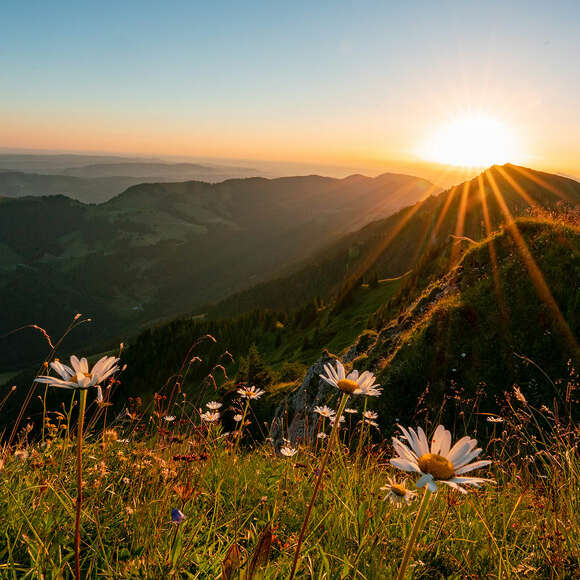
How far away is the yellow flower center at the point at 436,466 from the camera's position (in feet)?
4.97

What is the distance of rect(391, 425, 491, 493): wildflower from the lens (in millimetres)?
1489

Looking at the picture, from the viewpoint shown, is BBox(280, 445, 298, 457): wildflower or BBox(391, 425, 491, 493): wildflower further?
BBox(280, 445, 298, 457): wildflower

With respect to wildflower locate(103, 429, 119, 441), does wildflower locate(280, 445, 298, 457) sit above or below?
above

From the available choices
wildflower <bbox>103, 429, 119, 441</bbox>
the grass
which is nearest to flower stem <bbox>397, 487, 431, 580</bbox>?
the grass

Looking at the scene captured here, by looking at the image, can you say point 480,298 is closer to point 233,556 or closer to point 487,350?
point 487,350

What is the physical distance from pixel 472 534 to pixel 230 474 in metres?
2.32

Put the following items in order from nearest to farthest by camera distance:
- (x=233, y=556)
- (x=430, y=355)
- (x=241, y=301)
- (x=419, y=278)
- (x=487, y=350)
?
(x=233, y=556) < (x=487, y=350) < (x=430, y=355) < (x=419, y=278) < (x=241, y=301)

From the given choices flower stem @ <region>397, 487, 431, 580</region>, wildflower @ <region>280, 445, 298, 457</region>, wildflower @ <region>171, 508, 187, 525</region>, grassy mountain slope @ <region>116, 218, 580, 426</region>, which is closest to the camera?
flower stem @ <region>397, 487, 431, 580</region>

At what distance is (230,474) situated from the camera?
4035mm

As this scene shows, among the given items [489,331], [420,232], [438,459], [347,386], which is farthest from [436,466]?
[420,232]

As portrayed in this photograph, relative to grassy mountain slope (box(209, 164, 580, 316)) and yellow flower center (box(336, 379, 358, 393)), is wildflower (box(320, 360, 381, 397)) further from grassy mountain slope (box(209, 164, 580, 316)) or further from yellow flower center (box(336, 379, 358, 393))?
grassy mountain slope (box(209, 164, 580, 316))

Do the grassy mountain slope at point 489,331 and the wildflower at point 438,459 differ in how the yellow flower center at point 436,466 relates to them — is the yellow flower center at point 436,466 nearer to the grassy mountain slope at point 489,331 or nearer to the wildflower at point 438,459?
the wildflower at point 438,459

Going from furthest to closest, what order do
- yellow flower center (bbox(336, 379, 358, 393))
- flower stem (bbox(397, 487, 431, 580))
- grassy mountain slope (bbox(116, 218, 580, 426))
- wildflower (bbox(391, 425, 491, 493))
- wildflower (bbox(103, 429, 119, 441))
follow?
grassy mountain slope (bbox(116, 218, 580, 426)) → wildflower (bbox(103, 429, 119, 441)) → yellow flower center (bbox(336, 379, 358, 393)) → wildflower (bbox(391, 425, 491, 493)) → flower stem (bbox(397, 487, 431, 580))

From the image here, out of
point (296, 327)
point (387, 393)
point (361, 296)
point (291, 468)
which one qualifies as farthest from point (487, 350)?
point (296, 327)
